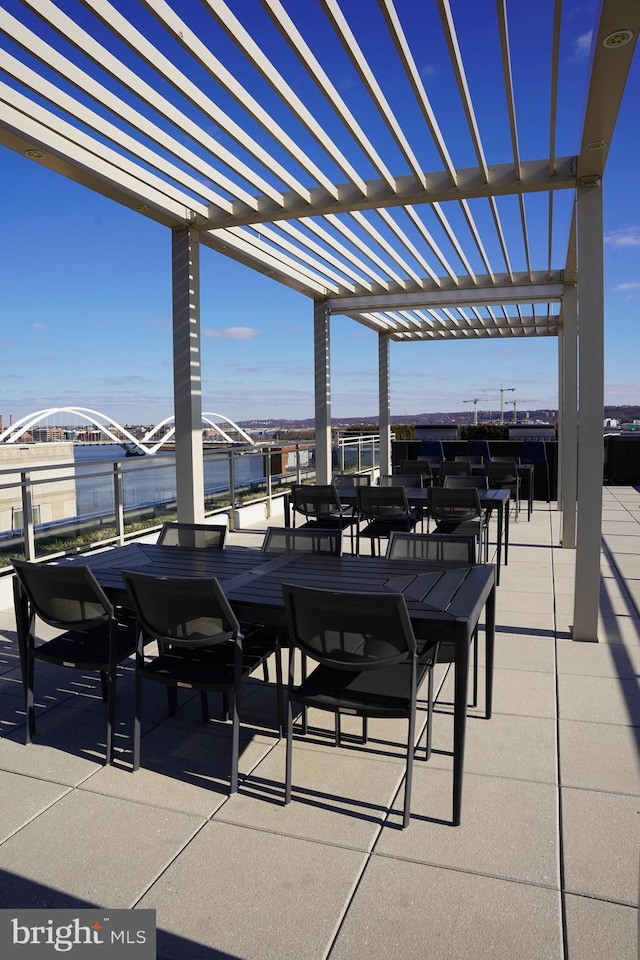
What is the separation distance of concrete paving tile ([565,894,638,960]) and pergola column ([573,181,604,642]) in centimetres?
258

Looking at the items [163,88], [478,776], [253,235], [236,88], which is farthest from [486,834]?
[253,235]

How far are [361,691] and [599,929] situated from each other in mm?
1001

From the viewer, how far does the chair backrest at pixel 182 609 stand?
98.9 inches

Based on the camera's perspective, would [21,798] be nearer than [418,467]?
Yes

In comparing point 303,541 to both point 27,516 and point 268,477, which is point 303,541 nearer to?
point 27,516

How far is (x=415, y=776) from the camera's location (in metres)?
2.64

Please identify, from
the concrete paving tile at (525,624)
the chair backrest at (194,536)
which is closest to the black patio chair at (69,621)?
the chair backrest at (194,536)

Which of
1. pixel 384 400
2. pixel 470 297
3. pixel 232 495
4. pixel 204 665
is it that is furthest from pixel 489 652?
pixel 384 400

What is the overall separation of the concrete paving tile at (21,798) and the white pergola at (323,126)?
325 cm

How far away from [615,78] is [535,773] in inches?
130

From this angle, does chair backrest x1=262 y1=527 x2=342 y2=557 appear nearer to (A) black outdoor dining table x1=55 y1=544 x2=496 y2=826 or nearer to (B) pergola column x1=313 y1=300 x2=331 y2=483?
(A) black outdoor dining table x1=55 y1=544 x2=496 y2=826

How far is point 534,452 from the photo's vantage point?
455 inches

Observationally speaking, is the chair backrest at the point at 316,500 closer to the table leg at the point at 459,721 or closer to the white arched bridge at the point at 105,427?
the table leg at the point at 459,721

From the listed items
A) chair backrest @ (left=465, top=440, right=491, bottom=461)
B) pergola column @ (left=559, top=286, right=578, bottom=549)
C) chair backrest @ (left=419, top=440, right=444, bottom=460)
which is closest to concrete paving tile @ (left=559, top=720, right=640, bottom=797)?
pergola column @ (left=559, top=286, right=578, bottom=549)
